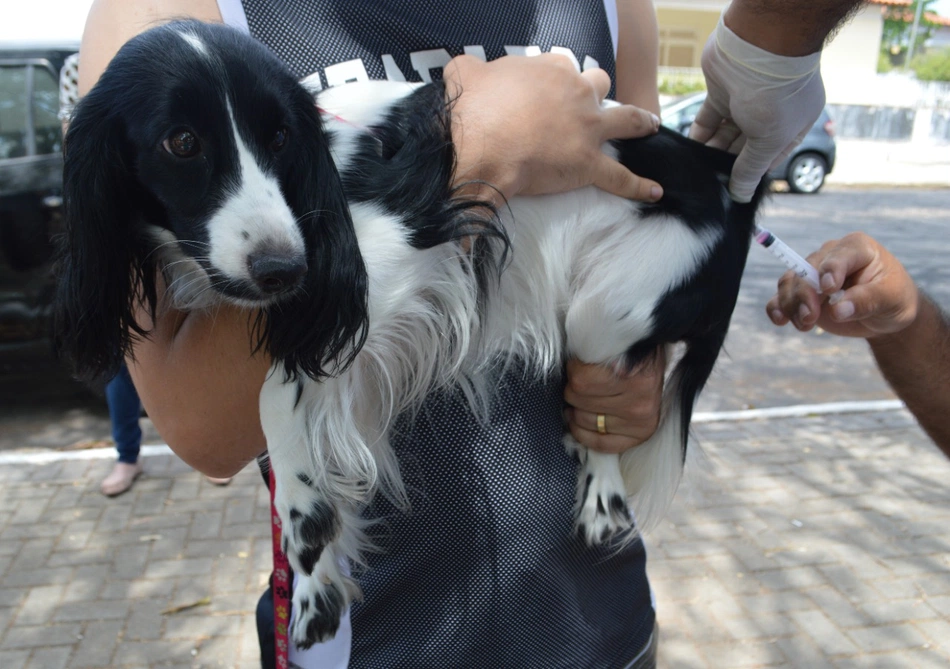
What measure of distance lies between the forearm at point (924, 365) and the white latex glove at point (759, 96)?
2.14 feet

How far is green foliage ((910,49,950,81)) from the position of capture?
138ft

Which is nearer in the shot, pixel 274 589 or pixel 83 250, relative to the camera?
pixel 83 250

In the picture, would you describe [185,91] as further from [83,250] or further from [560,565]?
[560,565]

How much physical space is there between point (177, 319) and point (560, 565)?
2.85ft

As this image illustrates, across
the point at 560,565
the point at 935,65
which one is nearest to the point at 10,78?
the point at 560,565

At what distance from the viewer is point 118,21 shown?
1.36 m

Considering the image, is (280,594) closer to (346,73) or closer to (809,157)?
(346,73)

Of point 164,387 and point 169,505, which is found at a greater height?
point 164,387

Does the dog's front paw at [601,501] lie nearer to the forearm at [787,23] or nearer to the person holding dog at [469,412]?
the person holding dog at [469,412]

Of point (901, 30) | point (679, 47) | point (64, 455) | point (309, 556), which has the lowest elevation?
point (901, 30)

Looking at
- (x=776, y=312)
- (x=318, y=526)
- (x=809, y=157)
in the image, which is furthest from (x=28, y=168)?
(x=809, y=157)

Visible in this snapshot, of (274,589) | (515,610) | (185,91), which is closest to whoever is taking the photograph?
(185,91)

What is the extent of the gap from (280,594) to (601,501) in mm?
724

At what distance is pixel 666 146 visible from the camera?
1817 mm
